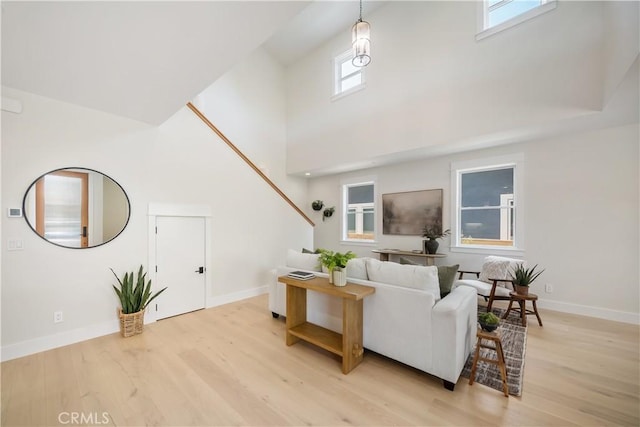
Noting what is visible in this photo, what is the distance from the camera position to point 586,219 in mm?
3422

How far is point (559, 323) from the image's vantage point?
314 cm

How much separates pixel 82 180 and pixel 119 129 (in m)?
0.73

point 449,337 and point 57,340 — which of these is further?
point 57,340

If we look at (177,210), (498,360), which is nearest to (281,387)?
(498,360)

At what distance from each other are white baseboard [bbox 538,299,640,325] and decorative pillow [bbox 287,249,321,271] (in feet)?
11.5

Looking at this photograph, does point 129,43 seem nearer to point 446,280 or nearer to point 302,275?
point 302,275

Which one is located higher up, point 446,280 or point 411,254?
point 446,280

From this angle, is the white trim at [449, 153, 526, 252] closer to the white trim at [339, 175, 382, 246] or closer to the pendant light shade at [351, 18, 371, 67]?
the white trim at [339, 175, 382, 246]

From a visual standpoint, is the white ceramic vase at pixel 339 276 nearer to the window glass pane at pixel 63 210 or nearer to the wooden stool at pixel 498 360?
the wooden stool at pixel 498 360

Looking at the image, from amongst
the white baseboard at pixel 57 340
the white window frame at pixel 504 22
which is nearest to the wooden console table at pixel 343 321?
the white baseboard at pixel 57 340

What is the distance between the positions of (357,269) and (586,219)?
3.44 metres

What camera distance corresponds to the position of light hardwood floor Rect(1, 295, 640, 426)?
165 centimetres

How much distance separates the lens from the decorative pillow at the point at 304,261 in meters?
3.01

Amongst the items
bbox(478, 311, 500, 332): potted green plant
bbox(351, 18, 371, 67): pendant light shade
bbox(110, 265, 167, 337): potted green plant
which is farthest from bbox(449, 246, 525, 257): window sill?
bbox(110, 265, 167, 337): potted green plant
